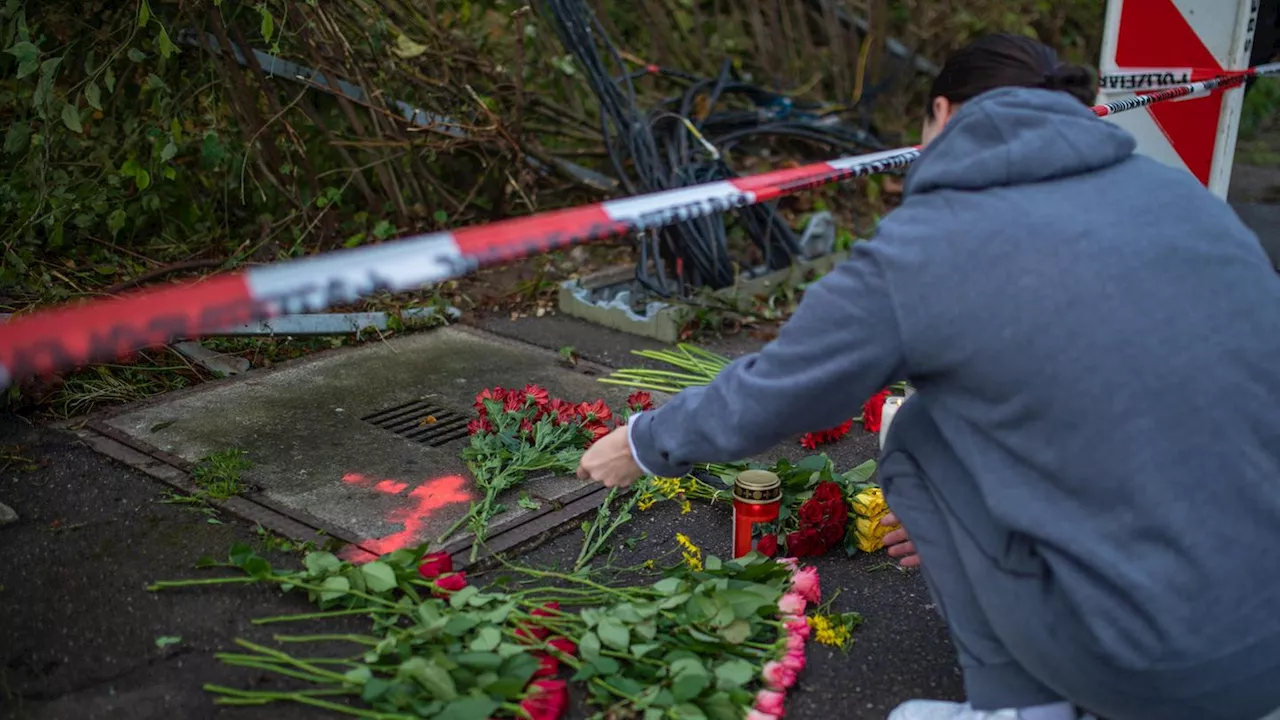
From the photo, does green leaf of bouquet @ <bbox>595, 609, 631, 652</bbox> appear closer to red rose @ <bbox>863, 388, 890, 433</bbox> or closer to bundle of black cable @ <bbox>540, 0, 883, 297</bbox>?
red rose @ <bbox>863, 388, 890, 433</bbox>

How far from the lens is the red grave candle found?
2.76 metres

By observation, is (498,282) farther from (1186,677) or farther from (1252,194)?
(1186,677)

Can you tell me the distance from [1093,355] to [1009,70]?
0.55m

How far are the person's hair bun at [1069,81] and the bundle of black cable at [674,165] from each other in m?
3.01

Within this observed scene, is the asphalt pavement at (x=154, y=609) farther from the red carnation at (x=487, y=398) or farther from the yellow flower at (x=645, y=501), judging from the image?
the red carnation at (x=487, y=398)

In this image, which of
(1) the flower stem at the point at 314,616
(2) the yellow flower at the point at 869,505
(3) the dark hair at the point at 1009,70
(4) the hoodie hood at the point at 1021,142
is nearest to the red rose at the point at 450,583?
(1) the flower stem at the point at 314,616

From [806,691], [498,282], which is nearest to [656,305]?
[498,282]

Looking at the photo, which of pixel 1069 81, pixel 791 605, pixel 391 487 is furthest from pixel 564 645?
pixel 1069 81

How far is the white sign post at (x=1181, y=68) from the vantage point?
4289 millimetres

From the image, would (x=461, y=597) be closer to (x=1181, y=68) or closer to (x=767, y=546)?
(x=767, y=546)

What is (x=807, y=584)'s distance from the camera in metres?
2.60

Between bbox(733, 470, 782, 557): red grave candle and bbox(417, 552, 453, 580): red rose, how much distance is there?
0.71 metres

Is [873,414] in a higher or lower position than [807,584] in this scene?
lower

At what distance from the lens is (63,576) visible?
8.88 ft
